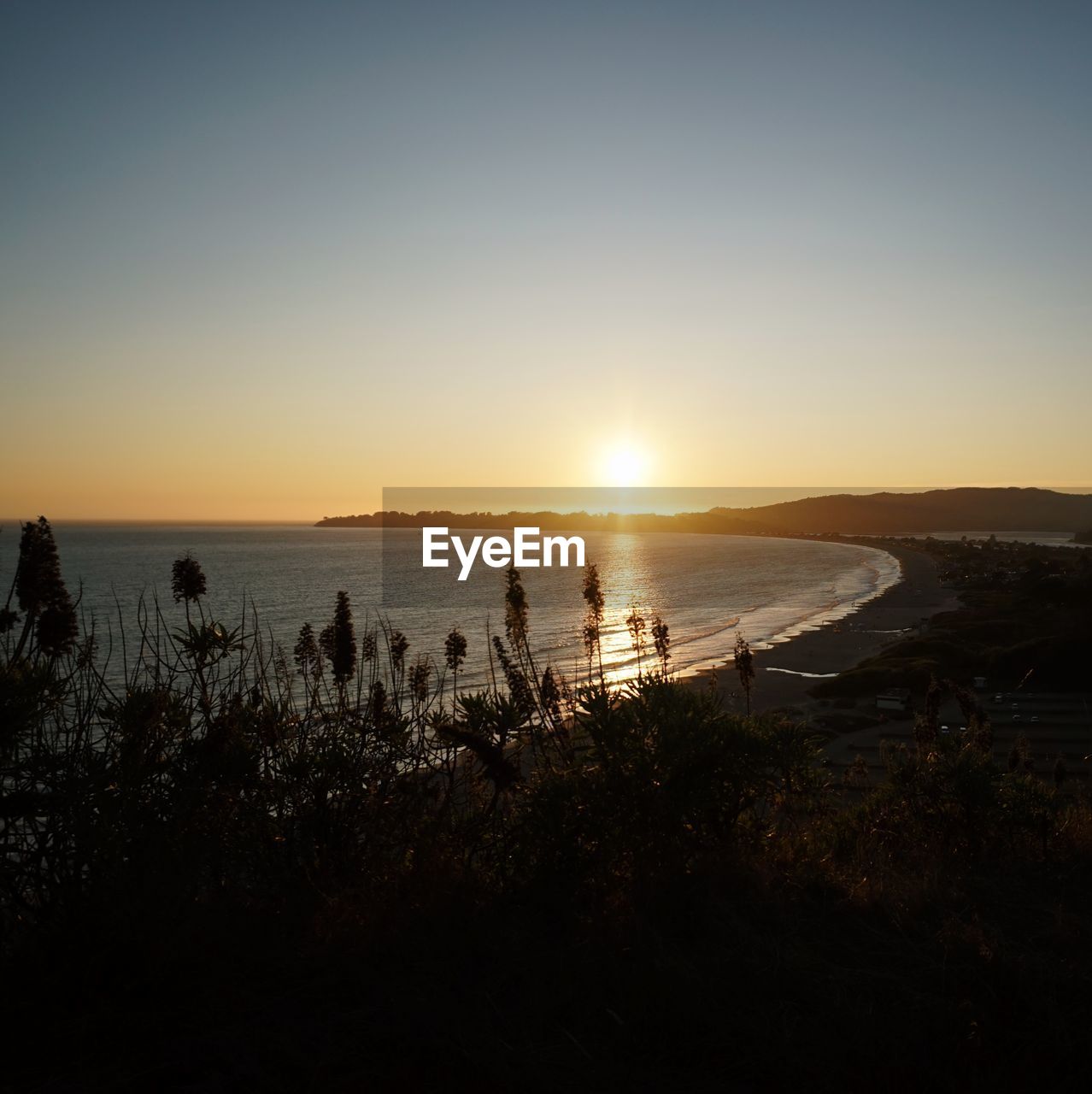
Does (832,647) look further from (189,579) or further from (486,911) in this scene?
(486,911)

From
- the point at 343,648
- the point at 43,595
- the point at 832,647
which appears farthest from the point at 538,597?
the point at 43,595

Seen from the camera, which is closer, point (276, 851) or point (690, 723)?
point (276, 851)

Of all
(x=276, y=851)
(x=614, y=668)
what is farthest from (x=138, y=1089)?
(x=614, y=668)

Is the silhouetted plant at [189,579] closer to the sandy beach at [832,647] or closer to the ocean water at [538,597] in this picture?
the ocean water at [538,597]

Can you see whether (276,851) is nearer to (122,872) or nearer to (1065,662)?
(122,872)

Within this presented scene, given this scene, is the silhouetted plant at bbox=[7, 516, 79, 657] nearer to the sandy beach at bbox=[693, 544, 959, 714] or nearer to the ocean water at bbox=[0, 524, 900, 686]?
the ocean water at bbox=[0, 524, 900, 686]
